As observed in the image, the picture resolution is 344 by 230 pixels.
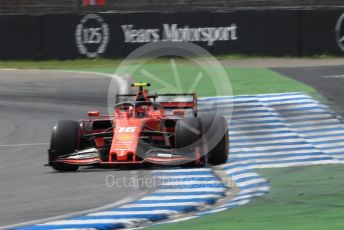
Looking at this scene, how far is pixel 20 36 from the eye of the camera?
1241 inches

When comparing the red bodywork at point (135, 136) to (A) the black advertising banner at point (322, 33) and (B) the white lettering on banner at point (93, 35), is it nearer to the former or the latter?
(A) the black advertising banner at point (322, 33)

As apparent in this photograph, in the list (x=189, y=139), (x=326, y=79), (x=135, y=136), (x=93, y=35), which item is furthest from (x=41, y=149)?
(x=93, y=35)

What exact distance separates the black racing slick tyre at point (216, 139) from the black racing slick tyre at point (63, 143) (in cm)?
183

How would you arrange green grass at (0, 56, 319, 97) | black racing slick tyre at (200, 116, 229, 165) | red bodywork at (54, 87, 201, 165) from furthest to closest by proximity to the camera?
1. green grass at (0, 56, 319, 97)
2. black racing slick tyre at (200, 116, 229, 165)
3. red bodywork at (54, 87, 201, 165)

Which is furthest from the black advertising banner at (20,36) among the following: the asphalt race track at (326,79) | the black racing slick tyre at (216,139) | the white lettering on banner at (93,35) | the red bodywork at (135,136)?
the black racing slick tyre at (216,139)

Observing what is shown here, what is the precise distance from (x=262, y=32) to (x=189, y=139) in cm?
1800

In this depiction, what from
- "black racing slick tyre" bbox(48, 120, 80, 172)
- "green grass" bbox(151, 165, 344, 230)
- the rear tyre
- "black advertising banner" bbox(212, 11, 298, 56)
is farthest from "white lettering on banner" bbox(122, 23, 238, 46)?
"green grass" bbox(151, 165, 344, 230)

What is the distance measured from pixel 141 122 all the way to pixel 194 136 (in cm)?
84

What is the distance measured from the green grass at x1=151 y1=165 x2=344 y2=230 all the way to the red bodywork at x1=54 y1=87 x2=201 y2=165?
1.58 metres

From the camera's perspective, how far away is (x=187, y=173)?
12.5 meters

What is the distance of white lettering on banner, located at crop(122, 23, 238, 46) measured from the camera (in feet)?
101

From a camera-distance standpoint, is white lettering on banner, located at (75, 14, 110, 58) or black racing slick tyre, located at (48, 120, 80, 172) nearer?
black racing slick tyre, located at (48, 120, 80, 172)

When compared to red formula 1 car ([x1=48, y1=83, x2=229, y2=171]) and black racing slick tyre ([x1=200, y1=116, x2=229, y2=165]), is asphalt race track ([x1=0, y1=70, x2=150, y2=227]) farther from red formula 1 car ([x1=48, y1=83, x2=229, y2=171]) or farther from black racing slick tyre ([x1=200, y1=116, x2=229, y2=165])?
black racing slick tyre ([x1=200, y1=116, x2=229, y2=165])

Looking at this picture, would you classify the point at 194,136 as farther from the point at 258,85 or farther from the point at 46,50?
the point at 46,50
